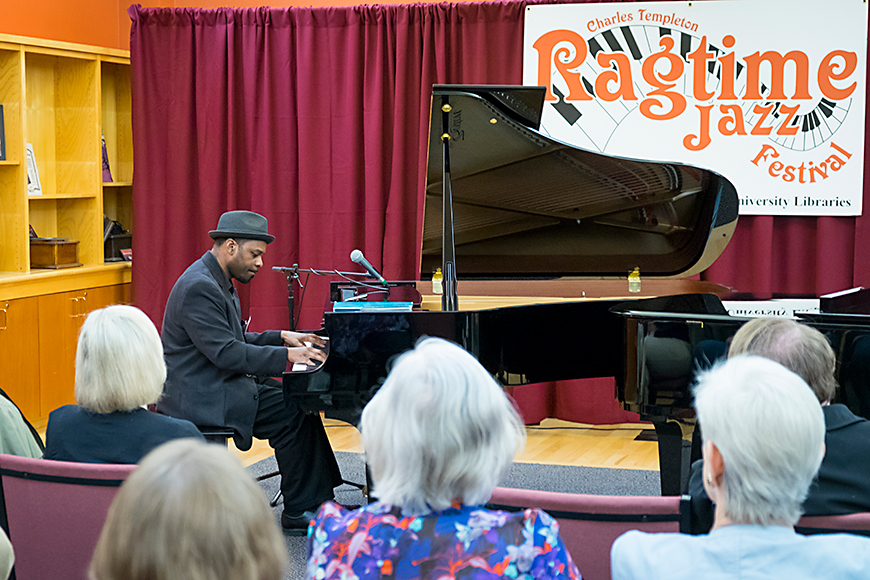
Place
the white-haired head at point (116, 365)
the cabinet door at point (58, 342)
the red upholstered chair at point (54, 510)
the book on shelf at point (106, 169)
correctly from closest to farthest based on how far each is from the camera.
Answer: the red upholstered chair at point (54, 510)
the white-haired head at point (116, 365)
the cabinet door at point (58, 342)
the book on shelf at point (106, 169)

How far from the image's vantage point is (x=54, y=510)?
1.83m

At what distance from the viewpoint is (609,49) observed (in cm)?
481

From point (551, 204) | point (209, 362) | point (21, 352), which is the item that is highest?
point (551, 204)

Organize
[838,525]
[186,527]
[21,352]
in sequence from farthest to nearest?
[21,352]
[838,525]
[186,527]

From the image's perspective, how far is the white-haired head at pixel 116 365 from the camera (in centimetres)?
200

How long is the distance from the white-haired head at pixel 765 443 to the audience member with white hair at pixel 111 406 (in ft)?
4.21

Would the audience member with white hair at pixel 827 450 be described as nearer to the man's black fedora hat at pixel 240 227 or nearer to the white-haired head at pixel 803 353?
the white-haired head at pixel 803 353

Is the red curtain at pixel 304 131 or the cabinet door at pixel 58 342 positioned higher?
the red curtain at pixel 304 131

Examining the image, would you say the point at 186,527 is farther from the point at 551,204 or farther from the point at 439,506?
the point at 551,204

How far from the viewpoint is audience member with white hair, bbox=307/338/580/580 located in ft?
4.07

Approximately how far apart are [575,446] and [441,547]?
3.52 metres

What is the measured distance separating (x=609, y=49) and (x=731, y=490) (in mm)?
3904

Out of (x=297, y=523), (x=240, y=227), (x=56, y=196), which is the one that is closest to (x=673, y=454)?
(x=297, y=523)

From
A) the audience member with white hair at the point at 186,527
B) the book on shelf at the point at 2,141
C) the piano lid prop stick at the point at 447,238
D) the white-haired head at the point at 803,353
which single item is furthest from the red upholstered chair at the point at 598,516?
the book on shelf at the point at 2,141
